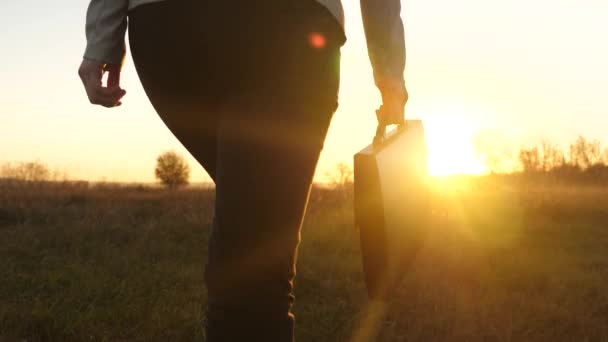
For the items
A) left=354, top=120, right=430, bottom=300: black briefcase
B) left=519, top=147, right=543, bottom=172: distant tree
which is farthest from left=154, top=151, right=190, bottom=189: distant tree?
left=354, top=120, right=430, bottom=300: black briefcase

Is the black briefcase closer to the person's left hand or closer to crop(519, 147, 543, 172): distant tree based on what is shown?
the person's left hand

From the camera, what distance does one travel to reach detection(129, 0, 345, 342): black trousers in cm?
89

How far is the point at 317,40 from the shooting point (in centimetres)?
94

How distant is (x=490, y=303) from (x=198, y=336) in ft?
6.36

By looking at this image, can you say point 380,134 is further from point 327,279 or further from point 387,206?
point 327,279

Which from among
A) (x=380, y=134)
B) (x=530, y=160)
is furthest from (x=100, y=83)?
(x=530, y=160)

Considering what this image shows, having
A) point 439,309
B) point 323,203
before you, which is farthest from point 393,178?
point 323,203

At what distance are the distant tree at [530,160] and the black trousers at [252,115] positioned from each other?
15.2 metres

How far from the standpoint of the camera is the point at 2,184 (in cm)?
1372

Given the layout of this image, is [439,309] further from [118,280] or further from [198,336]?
[118,280]

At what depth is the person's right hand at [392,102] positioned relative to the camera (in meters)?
1.22

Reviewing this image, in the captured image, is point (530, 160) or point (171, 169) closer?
point (530, 160)

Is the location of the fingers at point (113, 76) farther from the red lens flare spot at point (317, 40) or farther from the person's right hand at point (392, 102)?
the person's right hand at point (392, 102)

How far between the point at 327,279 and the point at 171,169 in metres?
45.9
